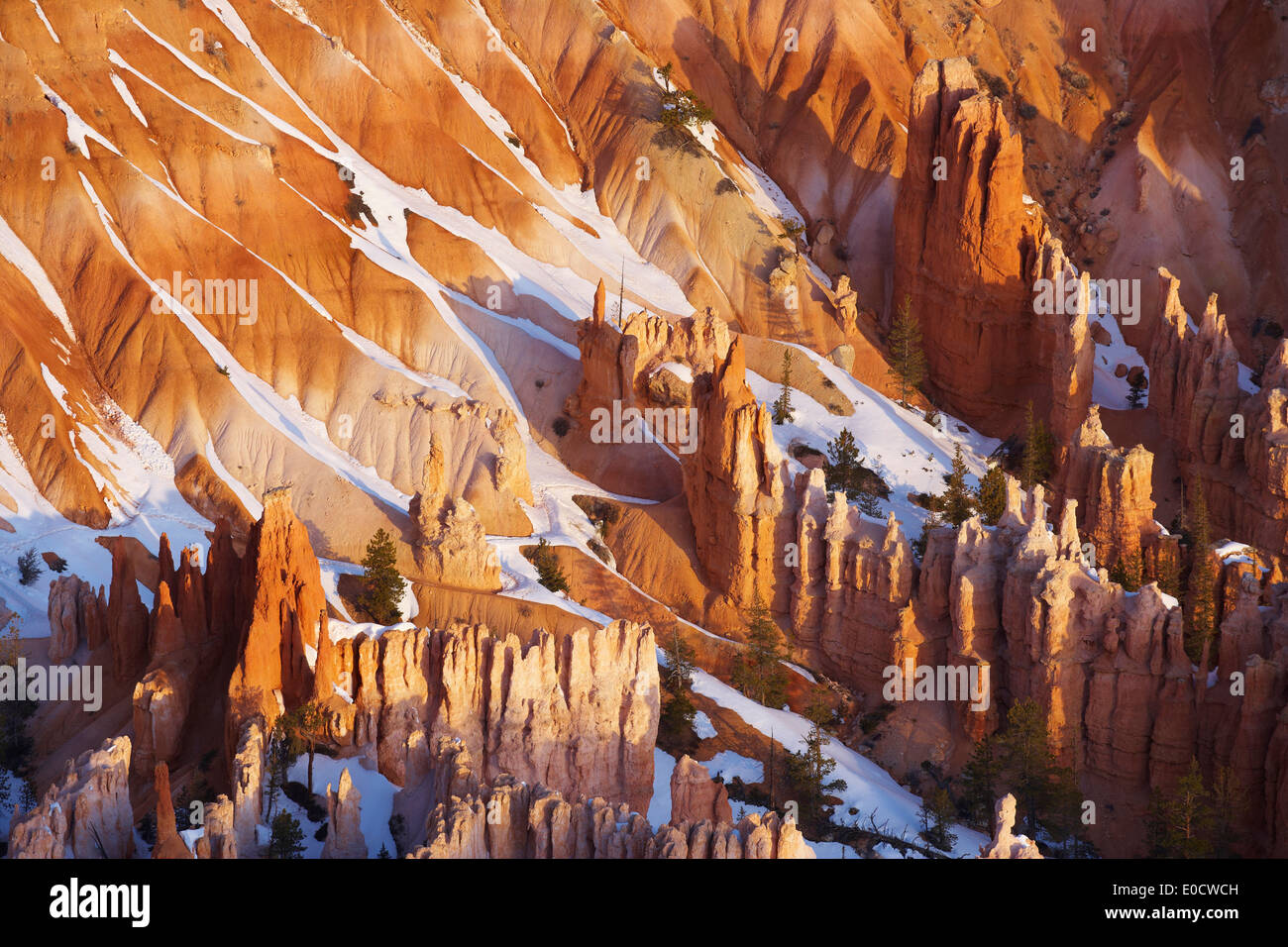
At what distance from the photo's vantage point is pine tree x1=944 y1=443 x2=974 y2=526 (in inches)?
2586

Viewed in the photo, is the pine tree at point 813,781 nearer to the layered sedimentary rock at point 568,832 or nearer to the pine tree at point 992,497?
the layered sedimentary rock at point 568,832

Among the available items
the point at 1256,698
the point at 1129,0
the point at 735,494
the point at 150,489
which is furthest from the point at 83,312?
the point at 1129,0

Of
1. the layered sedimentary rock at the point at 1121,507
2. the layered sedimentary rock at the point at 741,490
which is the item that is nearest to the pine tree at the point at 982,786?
the layered sedimentary rock at the point at 1121,507

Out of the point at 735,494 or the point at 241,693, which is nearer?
the point at 241,693

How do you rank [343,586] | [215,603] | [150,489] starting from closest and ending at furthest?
1. [215,603]
2. [343,586]
3. [150,489]

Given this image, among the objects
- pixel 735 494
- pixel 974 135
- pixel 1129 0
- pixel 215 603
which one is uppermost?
pixel 1129 0

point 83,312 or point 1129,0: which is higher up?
point 1129,0

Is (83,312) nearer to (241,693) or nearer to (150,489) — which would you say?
(150,489)

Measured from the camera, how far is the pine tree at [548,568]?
6397cm

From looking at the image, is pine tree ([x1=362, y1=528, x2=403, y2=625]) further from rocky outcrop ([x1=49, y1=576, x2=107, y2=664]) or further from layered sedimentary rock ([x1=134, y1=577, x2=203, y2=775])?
rocky outcrop ([x1=49, y1=576, x2=107, y2=664])

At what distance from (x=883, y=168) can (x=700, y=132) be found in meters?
9.62

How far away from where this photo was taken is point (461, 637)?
165 ft

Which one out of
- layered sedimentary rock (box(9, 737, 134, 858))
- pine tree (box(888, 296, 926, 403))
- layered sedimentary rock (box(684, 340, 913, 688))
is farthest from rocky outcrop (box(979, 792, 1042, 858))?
pine tree (box(888, 296, 926, 403))

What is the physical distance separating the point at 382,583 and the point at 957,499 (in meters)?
21.6
